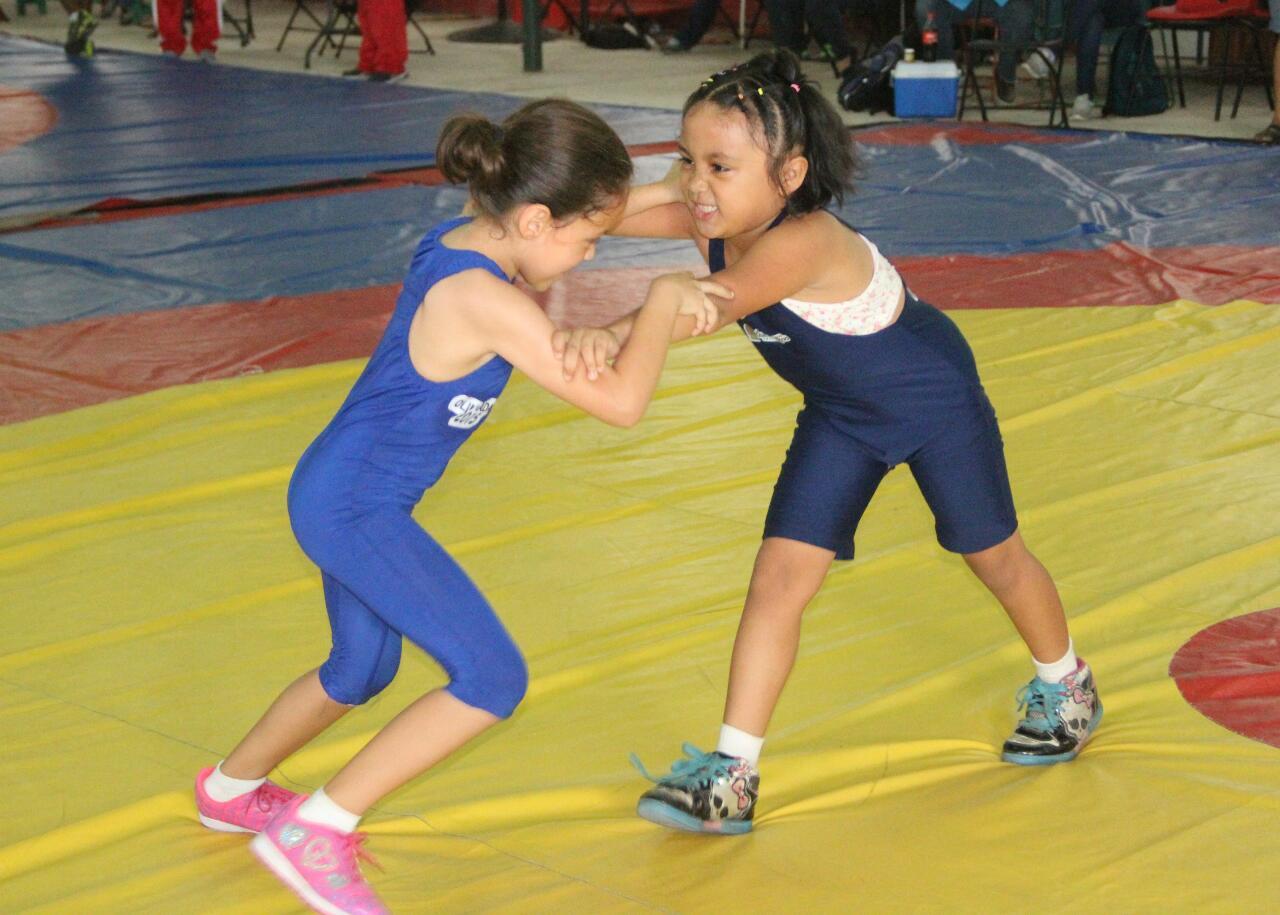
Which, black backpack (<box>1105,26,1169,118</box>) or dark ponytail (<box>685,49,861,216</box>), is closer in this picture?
dark ponytail (<box>685,49,861,216</box>)

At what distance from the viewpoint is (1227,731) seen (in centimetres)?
267

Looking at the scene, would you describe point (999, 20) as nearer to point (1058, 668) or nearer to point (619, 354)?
point (1058, 668)

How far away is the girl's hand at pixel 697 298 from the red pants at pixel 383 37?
983 centimetres

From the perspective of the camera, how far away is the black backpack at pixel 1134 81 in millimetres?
9461

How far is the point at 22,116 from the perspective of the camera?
9.82 meters

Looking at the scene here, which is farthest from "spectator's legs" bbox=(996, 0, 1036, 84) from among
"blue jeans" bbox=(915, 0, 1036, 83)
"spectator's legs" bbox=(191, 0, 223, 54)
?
"spectator's legs" bbox=(191, 0, 223, 54)

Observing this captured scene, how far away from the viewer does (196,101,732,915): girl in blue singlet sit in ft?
7.10

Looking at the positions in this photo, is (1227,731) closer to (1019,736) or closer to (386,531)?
(1019,736)

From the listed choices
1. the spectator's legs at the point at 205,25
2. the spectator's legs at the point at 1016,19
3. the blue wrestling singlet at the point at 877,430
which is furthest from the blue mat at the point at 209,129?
the blue wrestling singlet at the point at 877,430

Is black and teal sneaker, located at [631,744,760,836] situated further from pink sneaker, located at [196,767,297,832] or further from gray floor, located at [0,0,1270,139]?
gray floor, located at [0,0,1270,139]

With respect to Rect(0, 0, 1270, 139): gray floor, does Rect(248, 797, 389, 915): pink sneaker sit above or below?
above

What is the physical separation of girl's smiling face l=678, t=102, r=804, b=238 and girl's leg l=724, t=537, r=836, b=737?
20.3 inches

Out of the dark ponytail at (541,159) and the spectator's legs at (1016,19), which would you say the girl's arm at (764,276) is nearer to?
the dark ponytail at (541,159)

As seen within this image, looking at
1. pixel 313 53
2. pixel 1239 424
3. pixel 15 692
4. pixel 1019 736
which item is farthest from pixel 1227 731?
pixel 313 53
